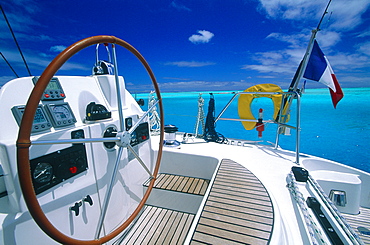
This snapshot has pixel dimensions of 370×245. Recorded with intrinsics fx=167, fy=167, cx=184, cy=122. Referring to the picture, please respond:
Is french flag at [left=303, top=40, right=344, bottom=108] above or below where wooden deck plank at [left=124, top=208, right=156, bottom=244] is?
above

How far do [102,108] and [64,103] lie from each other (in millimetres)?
229

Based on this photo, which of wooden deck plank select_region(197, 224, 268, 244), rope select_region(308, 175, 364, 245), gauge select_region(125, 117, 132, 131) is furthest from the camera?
gauge select_region(125, 117, 132, 131)

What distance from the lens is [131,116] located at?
1510 mm

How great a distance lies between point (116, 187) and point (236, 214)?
0.94 metres

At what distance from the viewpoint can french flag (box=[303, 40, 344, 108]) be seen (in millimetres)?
2230

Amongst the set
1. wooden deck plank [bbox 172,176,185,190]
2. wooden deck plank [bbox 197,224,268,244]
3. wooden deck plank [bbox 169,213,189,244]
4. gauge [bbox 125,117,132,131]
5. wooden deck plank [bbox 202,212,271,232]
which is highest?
gauge [bbox 125,117,132,131]

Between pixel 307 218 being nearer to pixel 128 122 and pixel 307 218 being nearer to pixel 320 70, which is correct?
pixel 128 122

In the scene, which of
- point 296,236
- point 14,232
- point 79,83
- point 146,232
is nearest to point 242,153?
point 296,236

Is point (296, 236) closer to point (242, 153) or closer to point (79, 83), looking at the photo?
point (242, 153)

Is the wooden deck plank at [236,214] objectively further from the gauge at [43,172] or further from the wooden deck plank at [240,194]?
the gauge at [43,172]

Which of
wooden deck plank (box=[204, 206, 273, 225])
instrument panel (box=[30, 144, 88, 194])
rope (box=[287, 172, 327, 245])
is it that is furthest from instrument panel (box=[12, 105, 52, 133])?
rope (box=[287, 172, 327, 245])

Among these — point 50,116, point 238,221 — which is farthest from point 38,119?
point 238,221

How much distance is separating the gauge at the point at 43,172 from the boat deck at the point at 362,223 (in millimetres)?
2552

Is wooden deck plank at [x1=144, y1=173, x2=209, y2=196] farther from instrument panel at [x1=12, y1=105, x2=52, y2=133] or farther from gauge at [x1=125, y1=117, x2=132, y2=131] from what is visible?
instrument panel at [x1=12, y1=105, x2=52, y2=133]
